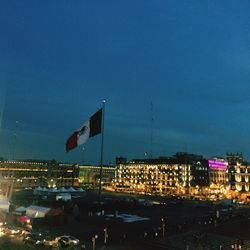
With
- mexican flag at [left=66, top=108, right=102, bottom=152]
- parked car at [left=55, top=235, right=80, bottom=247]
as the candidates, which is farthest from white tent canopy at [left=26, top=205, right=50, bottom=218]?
mexican flag at [left=66, top=108, right=102, bottom=152]

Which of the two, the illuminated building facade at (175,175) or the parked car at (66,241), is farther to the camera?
the illuminated building facade at (175,175)

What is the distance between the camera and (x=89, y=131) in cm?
3581

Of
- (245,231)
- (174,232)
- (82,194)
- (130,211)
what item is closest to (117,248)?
(174,232)

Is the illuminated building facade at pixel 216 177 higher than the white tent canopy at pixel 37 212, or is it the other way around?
the illuminated building facade at pixel 216 177

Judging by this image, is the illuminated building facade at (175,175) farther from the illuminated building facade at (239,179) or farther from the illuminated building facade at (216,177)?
the illuminated building facade at (239,179)

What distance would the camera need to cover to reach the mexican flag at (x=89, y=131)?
34.7 m

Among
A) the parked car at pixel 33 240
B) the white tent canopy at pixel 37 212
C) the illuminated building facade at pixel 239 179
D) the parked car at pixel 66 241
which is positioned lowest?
the parked car at pixel 66 241

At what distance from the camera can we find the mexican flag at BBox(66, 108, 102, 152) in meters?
34.7

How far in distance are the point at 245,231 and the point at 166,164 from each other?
418 ft

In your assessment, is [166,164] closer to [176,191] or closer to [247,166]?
[176,191]

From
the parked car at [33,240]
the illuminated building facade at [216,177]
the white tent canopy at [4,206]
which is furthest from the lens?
the illuminated building facade at [216,177]

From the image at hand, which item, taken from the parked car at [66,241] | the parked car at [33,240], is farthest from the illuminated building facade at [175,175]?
the parked car at [33,240]

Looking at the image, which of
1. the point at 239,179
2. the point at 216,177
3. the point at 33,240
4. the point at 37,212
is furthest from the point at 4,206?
the point at 216,177

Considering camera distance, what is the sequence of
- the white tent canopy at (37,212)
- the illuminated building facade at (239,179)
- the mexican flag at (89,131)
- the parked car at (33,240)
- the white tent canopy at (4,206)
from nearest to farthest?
1. the mexican flag at (89,131)
2. the parked car at (33,240)
3. the white tent canopy at (37,212)
4. the white tent canopy at (4,206)
5. the illuminated building facade at (239,179)
